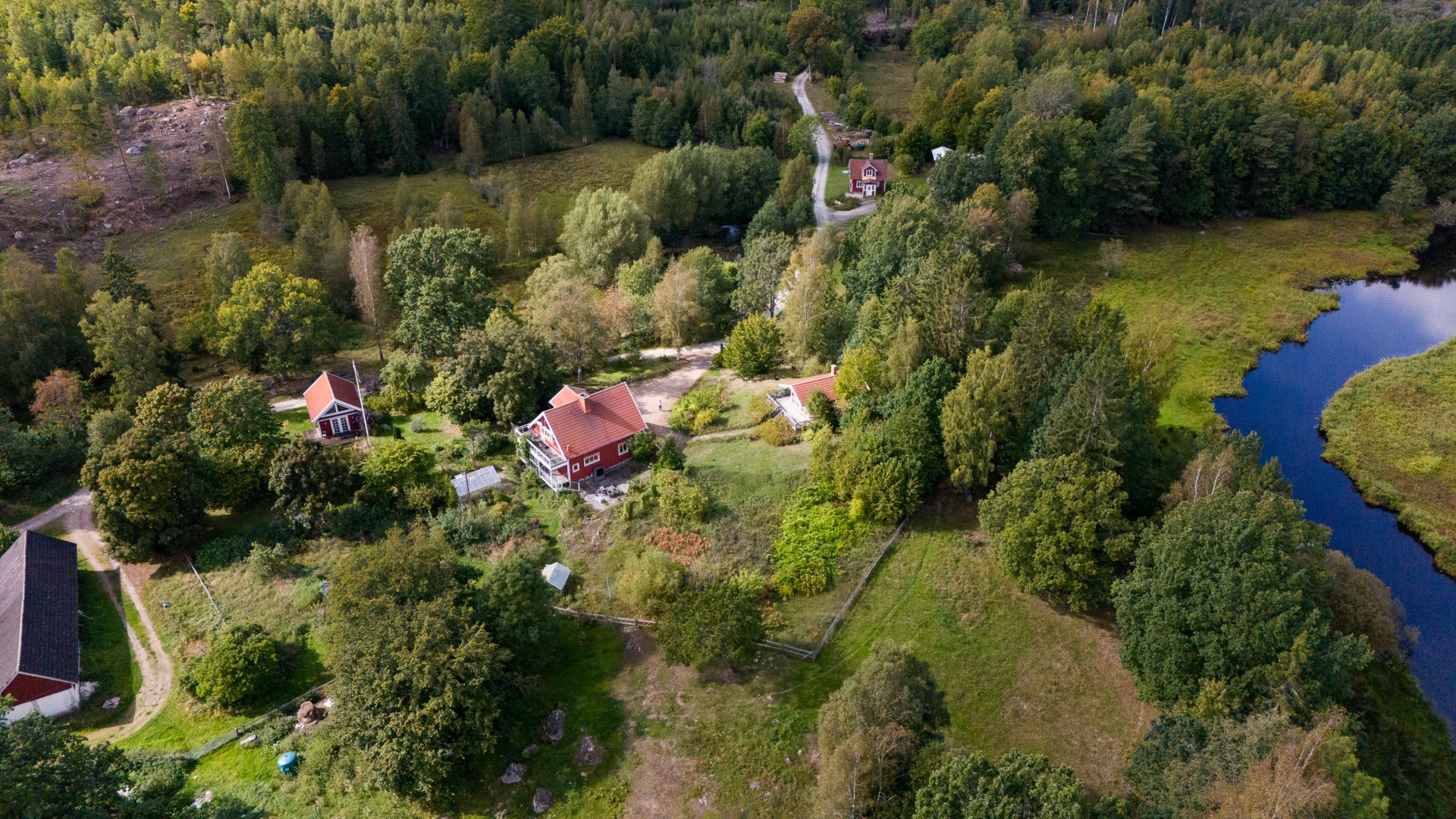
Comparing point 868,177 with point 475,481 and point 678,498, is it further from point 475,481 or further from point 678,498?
point 475,481

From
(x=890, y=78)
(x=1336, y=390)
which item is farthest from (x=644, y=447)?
(x=890, y=78)

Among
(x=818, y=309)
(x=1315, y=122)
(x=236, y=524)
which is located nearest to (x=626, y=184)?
(x=818, y=309)

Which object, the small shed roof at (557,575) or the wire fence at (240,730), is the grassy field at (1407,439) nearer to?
the small shed roof at (557,575)

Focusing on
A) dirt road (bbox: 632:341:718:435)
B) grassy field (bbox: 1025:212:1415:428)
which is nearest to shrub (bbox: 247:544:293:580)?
dirt road (bbox: 632:341:718:435)

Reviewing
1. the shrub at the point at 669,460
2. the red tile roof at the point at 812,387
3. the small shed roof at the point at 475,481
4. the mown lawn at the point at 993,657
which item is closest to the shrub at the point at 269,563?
the small shed roof at the point at 475,481

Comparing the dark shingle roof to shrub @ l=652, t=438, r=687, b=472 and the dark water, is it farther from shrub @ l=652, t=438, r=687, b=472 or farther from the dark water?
the dark water

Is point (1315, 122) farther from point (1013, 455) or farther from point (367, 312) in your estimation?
point (367, 312)
